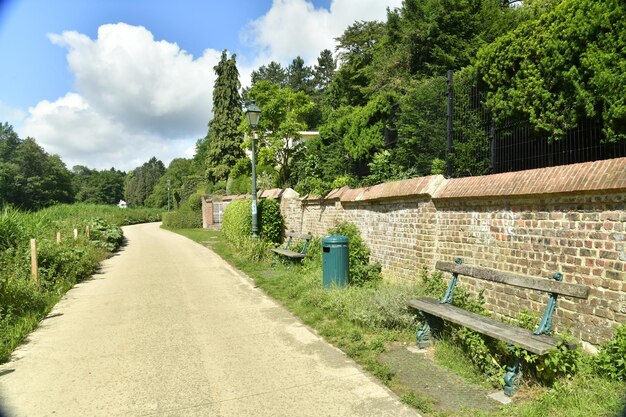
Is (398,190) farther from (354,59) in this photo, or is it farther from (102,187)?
(102,187)

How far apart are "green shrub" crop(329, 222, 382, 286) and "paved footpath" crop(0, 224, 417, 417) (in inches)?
67.2

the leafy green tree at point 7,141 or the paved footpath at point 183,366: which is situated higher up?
the leafy green tree at point 7,141

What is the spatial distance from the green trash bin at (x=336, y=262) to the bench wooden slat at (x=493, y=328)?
7.43 ft

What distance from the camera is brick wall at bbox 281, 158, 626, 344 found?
3674 millimetres

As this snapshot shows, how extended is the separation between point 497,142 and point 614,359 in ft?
13.0

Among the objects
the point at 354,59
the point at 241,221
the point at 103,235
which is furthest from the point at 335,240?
the point at 354,59

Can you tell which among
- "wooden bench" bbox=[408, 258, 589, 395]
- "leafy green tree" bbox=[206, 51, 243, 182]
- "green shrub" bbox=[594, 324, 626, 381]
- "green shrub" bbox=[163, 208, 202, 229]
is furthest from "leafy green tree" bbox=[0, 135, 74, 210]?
"green shrub" bbox=[594, 324, 626, 381]

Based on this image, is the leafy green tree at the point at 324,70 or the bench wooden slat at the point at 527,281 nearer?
the bench wooden slat at the point at 527,281

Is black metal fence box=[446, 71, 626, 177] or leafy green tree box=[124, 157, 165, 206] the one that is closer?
black metal fence box=[446, 71, 626, 177]

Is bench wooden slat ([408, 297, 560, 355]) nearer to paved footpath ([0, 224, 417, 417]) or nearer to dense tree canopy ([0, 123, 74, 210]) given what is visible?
paved footpath ([0, 224, 417, 417])

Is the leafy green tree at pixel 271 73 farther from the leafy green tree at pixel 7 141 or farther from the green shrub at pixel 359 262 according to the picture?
the green shrub at pixel 359 262

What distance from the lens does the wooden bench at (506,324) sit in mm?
3344

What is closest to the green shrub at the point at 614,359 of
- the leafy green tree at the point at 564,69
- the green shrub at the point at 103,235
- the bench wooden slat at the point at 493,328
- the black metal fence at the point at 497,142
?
the bench wooden slat at the point at 493,328

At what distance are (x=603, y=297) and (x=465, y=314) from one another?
1.21m
